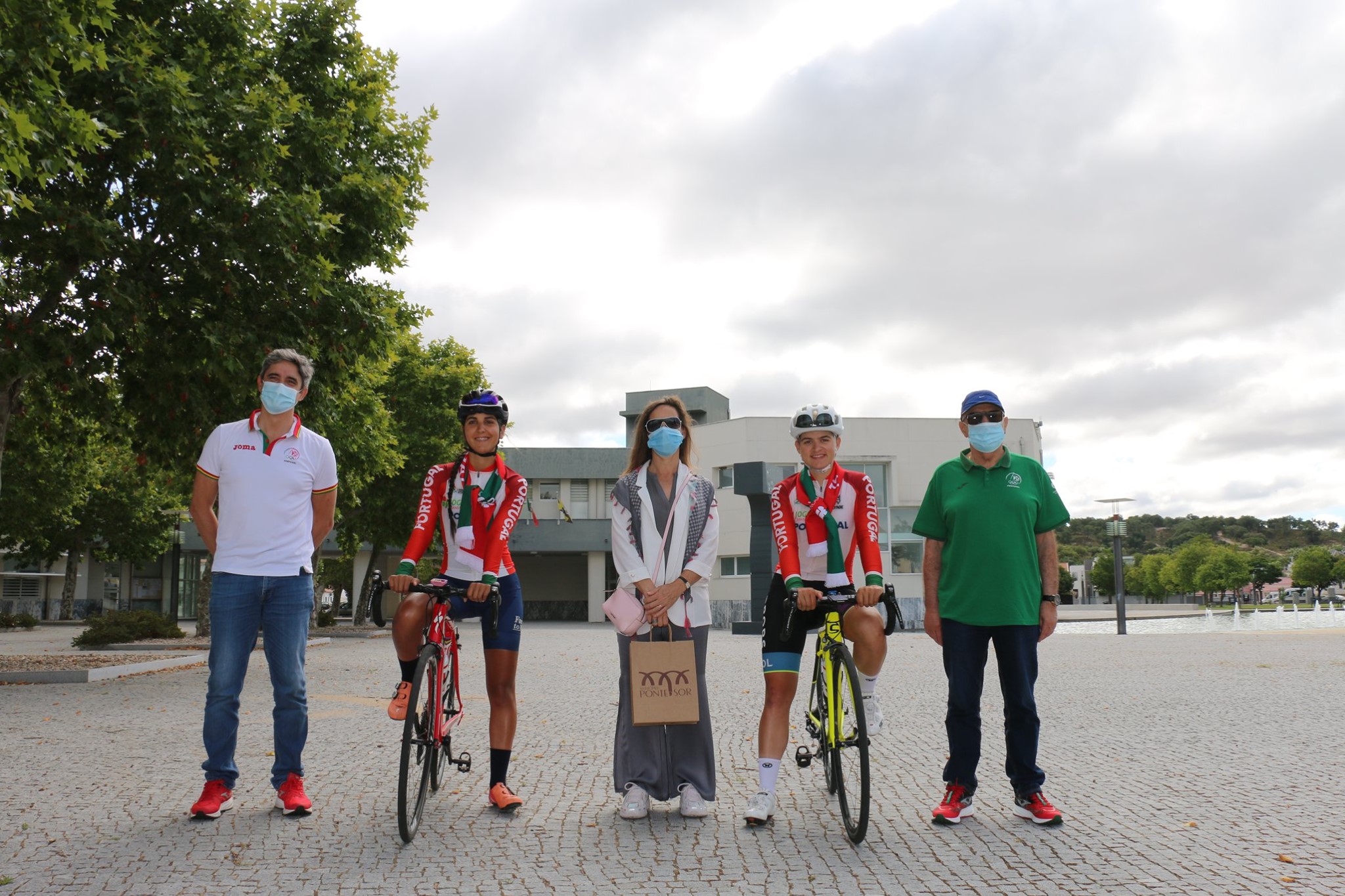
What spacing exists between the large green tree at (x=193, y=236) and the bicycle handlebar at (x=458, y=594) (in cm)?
869

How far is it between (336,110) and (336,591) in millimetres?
45482

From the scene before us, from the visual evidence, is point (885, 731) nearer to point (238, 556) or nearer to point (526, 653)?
point (238, 556)

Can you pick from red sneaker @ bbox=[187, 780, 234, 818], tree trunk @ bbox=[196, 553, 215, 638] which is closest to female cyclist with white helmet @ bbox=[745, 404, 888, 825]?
red sneaker @ bbox=[187, 780, 234, 818]

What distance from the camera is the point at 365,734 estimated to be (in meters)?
8.32

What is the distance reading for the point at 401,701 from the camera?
4.96m

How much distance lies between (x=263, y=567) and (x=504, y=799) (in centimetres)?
162

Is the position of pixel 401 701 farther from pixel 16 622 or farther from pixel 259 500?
pixel 16 622

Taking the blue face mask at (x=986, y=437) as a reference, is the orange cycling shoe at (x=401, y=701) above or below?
below

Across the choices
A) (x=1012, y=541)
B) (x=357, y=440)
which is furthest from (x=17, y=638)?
(x=1012, y=541)

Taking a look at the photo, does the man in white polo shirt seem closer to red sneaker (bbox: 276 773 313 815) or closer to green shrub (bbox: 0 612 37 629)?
red sneaker (bbox: 276 773 313 815)

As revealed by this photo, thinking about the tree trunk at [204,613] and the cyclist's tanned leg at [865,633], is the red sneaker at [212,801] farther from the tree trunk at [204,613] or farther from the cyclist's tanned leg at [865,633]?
the tree trunk at [204,613]

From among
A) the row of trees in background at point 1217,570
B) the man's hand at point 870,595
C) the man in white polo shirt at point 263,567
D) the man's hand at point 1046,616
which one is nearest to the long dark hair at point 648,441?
the man's hand at point 870,595

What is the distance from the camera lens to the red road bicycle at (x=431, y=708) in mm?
4605

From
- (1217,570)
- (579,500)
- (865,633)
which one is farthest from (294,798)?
(1217,570)
